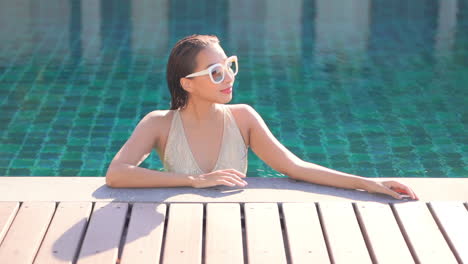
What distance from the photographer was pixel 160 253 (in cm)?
250

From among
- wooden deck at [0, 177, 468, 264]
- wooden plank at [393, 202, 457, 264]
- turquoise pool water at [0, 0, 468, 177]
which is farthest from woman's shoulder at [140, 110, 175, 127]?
turquoise pool water at [0, 0, 468, 177]

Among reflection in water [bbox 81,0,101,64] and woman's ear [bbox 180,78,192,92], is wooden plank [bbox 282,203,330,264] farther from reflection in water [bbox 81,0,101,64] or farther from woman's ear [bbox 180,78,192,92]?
reflection in water [bbox 81,0,101,64]

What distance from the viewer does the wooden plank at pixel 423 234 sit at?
2.49 metres

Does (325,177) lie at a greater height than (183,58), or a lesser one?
lesser

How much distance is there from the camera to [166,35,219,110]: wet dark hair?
10.2 feet

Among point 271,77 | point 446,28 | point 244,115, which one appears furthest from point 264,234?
point 446,28

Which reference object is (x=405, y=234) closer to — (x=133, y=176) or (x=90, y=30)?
(x=133, y=176)

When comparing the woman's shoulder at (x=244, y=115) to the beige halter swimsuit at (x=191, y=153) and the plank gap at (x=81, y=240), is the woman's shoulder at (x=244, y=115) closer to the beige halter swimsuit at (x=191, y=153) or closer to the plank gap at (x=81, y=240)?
the beige halter swimsuit at (x=191, y=153)

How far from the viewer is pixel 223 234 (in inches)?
103

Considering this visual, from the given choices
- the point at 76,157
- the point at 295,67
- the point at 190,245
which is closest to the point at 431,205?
the point at 190,245

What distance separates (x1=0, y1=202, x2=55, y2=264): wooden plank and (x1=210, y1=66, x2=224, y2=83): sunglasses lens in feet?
2.54

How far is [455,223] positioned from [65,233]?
51.6 inches

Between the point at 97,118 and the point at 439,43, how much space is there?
4.12 m

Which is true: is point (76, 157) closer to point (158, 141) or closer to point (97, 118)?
point (97, 118)
